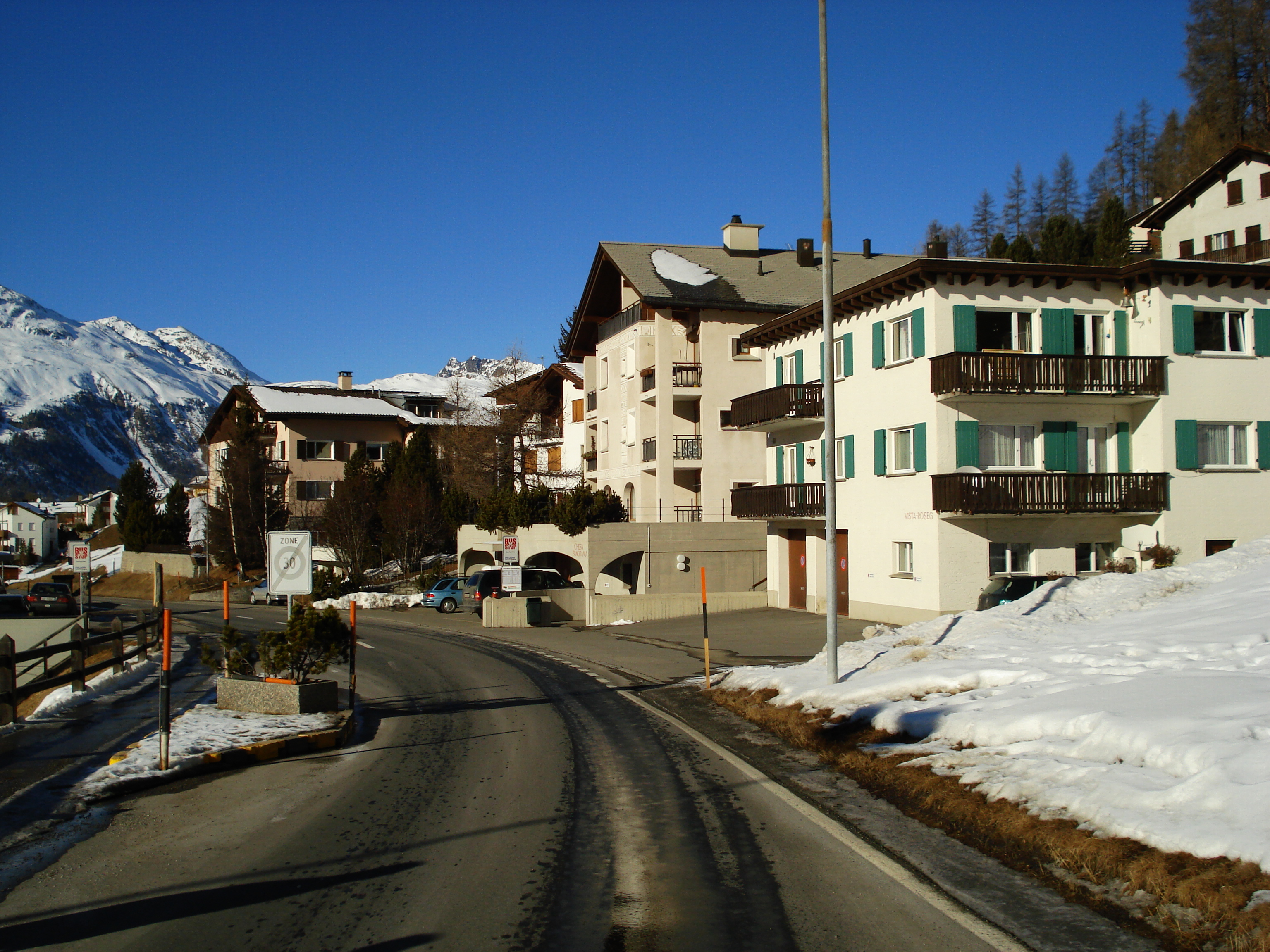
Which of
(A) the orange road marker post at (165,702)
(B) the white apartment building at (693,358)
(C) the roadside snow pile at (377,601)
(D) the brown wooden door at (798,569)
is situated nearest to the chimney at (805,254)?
(B) the white apartment building at (693,358)

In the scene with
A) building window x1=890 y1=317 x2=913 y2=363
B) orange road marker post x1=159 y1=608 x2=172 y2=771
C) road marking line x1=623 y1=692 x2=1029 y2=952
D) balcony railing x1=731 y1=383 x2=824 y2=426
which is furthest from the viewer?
balcony railing x1=731 y1=383 x2=824 y2=426

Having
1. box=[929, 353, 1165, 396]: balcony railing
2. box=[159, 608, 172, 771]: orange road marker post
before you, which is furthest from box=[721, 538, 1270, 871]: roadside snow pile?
box=[929, 353, 1165, 396]: balcony railing

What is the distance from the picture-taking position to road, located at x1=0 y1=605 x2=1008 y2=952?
A: 5.64 m

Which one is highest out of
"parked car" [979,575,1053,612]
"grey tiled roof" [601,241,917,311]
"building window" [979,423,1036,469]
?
"grey tiled roof" [601,241,917,311]

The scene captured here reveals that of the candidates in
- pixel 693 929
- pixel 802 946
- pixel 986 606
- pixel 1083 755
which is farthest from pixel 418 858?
pixel 986 606

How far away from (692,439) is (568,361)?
2251 cm

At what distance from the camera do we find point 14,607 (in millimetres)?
40719

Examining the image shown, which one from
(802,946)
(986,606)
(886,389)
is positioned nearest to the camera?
(802,946)

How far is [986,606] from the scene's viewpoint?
23250mm

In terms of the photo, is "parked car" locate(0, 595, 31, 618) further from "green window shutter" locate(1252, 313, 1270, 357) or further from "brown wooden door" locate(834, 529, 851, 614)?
"green window shutter" locate(1252, 313, 1270, 357)

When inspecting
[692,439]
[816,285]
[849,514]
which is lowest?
[849,514]

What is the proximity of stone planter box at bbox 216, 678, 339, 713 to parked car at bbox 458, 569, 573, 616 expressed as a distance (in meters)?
23.2

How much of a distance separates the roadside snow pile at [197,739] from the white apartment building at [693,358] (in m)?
29.4

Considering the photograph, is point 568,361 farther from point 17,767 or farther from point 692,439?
point 17,767
